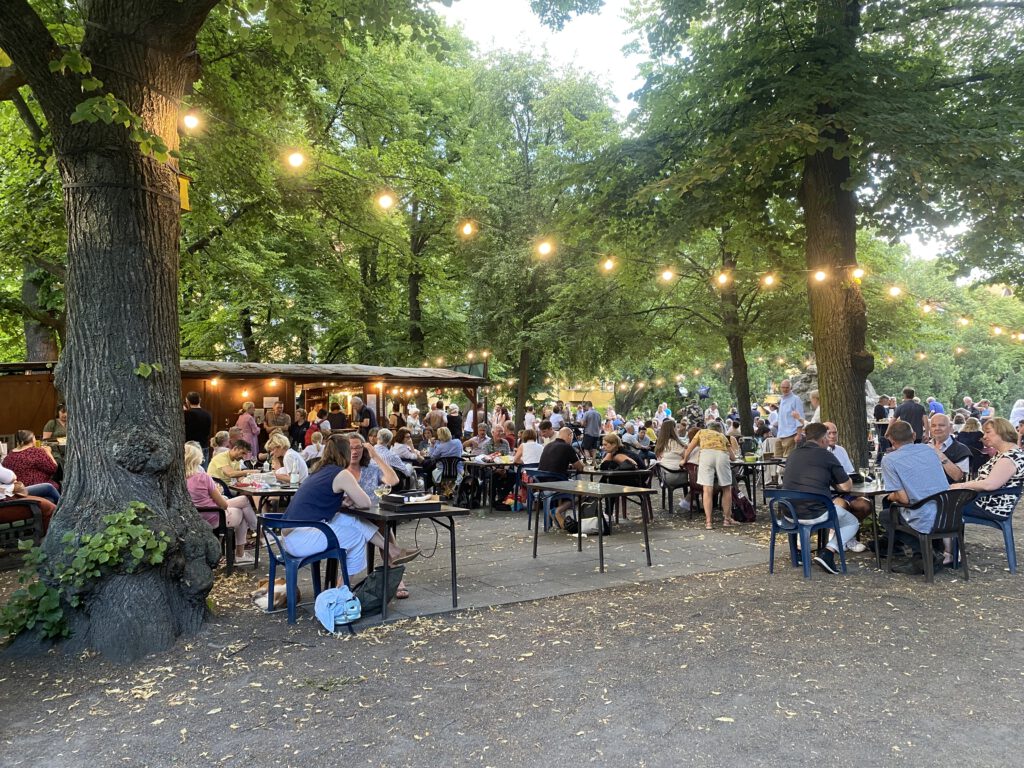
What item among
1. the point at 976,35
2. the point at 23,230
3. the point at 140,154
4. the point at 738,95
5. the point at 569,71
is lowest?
the point at 140,154

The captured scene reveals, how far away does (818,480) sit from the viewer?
6672 mm

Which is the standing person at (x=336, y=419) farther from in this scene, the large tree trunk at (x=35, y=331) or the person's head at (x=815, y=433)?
the person's head at (x=815, y=433)

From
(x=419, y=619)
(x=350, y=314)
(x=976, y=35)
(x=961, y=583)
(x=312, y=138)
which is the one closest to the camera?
→ (x=419, y=619)

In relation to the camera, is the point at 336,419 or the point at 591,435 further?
the point at 591,435

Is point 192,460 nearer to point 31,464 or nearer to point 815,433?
point 31,464

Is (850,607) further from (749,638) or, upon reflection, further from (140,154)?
(140,154)

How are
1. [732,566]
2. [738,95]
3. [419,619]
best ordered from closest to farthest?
1. [419,619]
2. [732,566]
3. [738,95]

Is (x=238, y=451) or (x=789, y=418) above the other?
(x=789, y=418)

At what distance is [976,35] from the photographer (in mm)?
11102

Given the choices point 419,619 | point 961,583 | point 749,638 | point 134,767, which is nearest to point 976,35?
point 961,583

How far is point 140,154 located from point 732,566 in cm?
611

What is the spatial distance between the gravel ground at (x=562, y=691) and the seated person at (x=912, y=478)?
953 millimetres

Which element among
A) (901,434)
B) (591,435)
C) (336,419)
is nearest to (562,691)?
(901,434)

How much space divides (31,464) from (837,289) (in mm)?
9869
